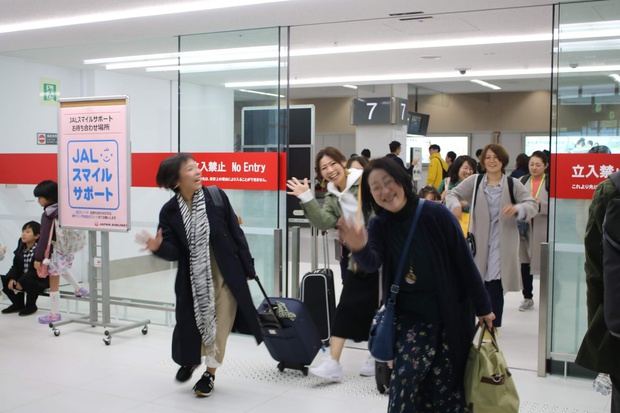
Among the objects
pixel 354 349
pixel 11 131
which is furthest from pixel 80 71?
pixel 354 349

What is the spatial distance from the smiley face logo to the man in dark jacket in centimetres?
447

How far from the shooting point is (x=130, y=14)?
19.4 feet

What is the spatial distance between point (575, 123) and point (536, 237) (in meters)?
2.37

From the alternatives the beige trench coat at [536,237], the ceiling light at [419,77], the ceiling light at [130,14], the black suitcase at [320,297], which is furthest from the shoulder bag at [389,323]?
the ceiling light at [419,77]

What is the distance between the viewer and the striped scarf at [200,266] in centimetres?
458

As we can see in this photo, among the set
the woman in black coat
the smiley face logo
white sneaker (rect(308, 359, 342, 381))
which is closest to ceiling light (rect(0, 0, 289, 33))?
the smiley face logo

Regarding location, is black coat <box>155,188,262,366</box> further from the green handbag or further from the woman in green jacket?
the green handbag

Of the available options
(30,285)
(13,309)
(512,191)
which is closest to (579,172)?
(512,191)

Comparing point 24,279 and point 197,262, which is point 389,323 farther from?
point 24,279

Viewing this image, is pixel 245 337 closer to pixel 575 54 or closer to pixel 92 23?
pixel 92 23

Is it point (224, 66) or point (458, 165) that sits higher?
point (224, 66)

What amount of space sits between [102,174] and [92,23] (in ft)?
4.39

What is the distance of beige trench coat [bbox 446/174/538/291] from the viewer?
18.0 ft

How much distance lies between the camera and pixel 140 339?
6324 mm
